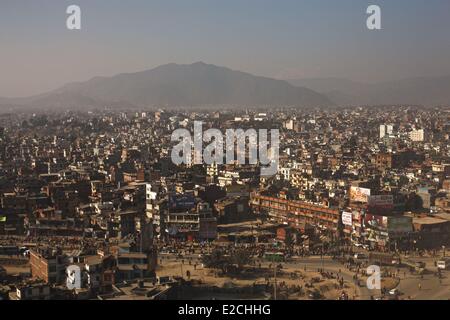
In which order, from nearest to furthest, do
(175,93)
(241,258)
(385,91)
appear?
(241,258)
(385,91)
(175,93)

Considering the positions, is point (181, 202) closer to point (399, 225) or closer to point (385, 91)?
point (399, 225)

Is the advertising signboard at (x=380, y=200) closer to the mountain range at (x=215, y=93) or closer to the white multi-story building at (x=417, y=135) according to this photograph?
the white multi-story building at (x=417, y=135)

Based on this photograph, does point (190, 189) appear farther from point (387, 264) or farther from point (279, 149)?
point (279, 149)

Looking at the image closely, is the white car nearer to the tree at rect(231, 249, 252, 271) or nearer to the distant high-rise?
the tree at rect(231, 249, 252, 271)

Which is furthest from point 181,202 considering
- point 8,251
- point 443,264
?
point 443,264

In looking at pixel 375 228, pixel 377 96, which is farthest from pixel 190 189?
pixel 377 96
